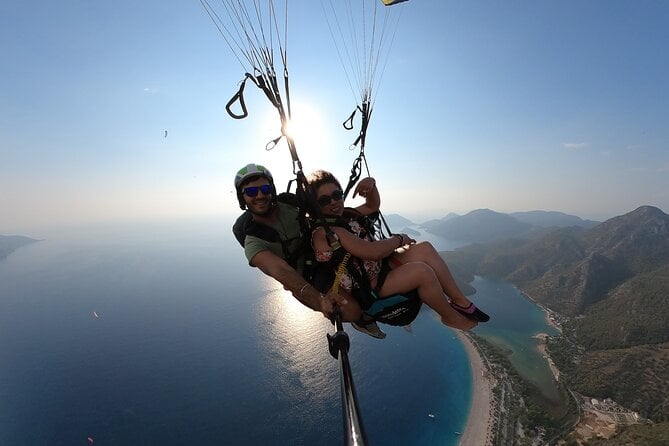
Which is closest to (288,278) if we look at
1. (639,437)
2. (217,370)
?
(639,437)

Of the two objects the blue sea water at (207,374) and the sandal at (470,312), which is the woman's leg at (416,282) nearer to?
the sandal at (470,312)

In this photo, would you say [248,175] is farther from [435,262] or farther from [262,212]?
[435,262]

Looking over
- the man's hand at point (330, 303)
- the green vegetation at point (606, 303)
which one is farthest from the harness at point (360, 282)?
the green vegetation at point (606, 303)

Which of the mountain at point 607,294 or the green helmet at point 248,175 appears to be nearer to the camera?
the green helmet at point 248,175

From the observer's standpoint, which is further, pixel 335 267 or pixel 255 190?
pixel 255 190

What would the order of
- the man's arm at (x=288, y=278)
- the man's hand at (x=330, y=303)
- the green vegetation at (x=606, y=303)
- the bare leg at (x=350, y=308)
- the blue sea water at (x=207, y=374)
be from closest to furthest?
the man's hand at (x=330, y=303)
the man's arm at (x=288, y=278)
the bare leg at (x=350, y=308)
the blue sea water at (x=207, y=374)
the green vegetation at (x=606, y=303)
